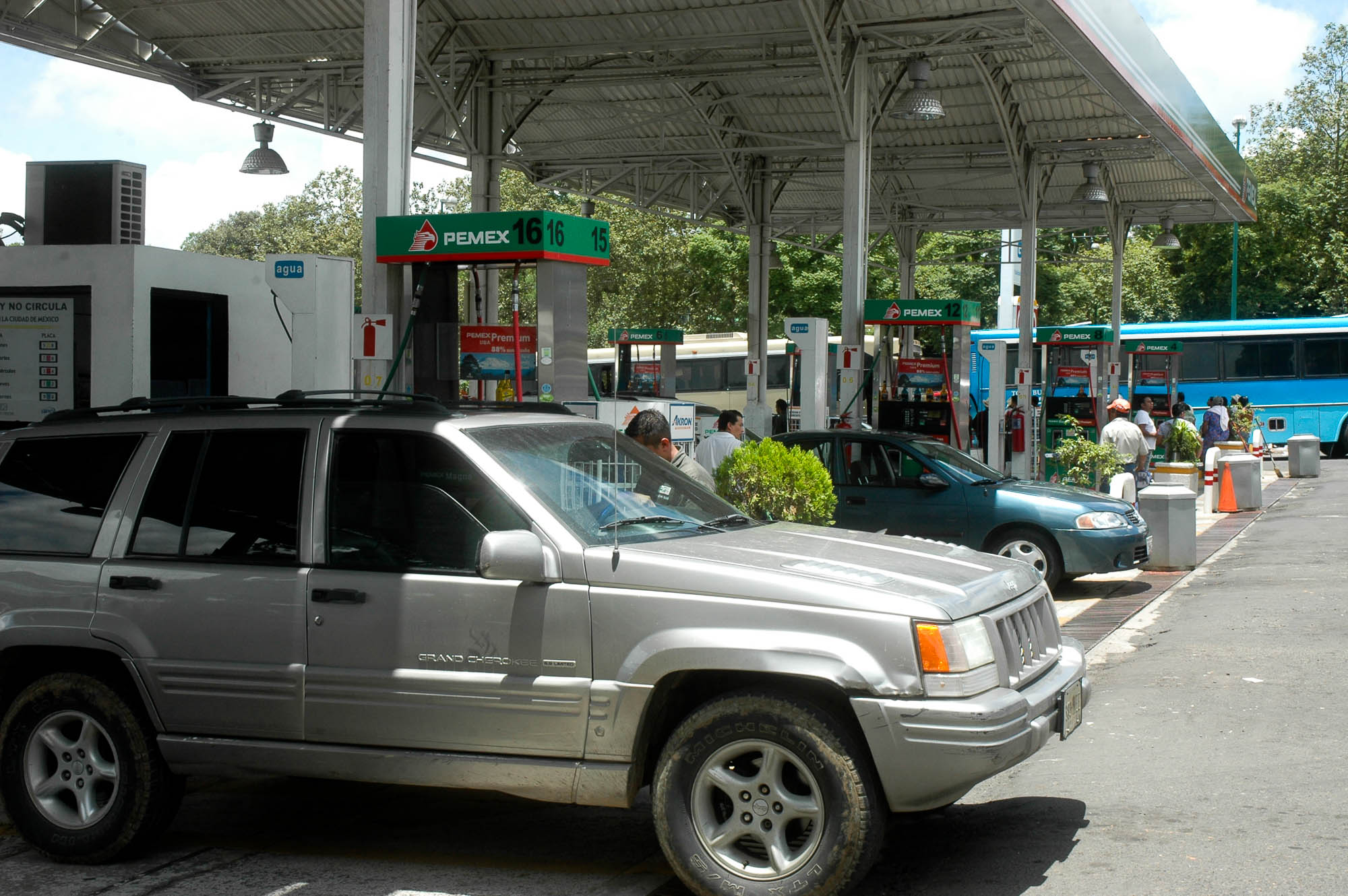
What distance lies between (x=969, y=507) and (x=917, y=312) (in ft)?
36.0

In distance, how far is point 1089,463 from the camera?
58.9ft

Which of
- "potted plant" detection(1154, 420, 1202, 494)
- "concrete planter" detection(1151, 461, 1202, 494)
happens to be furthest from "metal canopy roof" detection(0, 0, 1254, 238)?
"concrete planter" detection(1151, 461, 1202, 494)

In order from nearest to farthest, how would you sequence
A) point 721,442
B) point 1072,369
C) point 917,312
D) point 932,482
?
point 721,442
point 932,482
point 917,312
point 1072,369

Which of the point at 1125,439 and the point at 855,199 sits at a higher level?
the point at 855,199

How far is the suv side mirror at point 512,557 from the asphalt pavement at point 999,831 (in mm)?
1245

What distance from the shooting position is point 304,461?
5504mm

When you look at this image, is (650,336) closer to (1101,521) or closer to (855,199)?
(855,199)

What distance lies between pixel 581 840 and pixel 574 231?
22.7 feet

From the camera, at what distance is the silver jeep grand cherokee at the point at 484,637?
464 cm

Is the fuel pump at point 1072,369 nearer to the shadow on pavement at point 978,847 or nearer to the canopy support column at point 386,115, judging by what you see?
the canopy support column at point 386,115

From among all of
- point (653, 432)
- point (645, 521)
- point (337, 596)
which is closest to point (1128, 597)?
point (653, 432)

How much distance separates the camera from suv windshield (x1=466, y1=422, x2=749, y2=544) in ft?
17.2

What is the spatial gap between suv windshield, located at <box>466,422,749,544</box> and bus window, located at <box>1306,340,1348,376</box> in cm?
3139

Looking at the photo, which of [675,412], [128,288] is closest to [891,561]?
[128,288]
